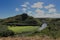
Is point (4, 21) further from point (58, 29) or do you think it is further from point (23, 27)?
point (58, 29)

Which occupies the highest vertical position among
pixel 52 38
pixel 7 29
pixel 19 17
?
pixel 19 17

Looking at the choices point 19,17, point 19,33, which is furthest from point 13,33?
point 19,17

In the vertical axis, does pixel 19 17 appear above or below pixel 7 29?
above

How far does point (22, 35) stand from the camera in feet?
7.13

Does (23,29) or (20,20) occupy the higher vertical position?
(20,20)

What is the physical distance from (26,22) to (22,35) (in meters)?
0.19

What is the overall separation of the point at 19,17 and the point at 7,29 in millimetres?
216

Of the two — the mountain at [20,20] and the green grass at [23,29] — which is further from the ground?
the mountain at [20,20]

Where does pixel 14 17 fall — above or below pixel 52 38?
above

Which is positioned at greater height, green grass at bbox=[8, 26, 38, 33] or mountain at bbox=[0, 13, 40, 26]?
mountain at bbox=[0, 13, 40, 26]

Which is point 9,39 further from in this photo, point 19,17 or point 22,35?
point 19,17

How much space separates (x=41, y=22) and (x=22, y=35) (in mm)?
301

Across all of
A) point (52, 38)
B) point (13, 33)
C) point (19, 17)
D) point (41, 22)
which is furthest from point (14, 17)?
point (52, 38)

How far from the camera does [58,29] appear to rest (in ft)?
7.34
